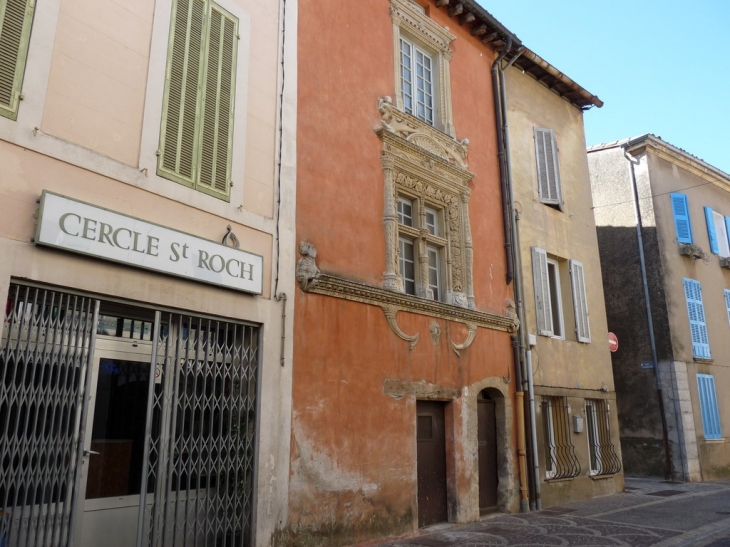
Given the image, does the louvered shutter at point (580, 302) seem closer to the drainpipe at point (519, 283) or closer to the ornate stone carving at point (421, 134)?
the drainpipe at point (519, 283)

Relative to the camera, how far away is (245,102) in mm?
7086

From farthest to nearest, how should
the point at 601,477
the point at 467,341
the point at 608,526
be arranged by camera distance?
1. the point at 601,477
2. the point at 467,341
3. the point at 608,526

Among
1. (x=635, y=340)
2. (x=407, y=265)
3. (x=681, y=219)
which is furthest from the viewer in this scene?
(x=681, y=219)

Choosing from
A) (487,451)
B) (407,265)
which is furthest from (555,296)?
(407,265)

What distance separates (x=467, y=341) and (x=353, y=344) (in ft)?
8.07

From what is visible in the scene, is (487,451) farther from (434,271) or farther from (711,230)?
(711,230)

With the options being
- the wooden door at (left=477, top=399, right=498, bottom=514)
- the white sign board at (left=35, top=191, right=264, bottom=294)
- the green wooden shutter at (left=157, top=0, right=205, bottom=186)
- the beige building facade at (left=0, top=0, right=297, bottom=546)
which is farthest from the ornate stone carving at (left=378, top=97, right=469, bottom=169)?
the wooden door at (left=477, top=399, right=498, bottom=514)

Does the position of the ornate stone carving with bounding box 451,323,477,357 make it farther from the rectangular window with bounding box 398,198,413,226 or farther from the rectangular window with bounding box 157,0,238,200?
the rectangular window with bounding box 157,0,238,200

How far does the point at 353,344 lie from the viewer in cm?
762

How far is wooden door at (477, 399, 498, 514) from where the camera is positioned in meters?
9.44

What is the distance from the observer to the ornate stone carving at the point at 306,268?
7.17 meters

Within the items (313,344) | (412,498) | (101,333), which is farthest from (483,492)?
(101,333)

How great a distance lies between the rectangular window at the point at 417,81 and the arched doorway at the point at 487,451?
185 inches

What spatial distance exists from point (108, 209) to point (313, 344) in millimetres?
2803
